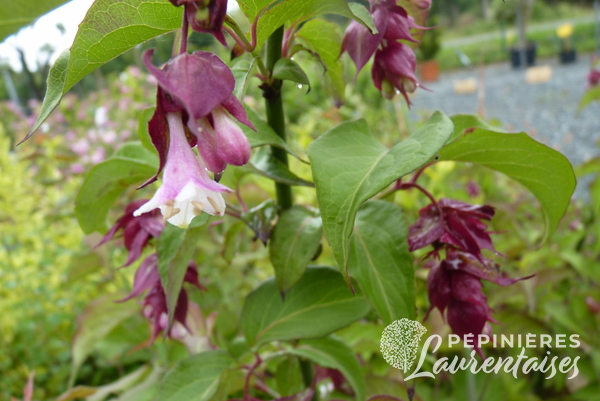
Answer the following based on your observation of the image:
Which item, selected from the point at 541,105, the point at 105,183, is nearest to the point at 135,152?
the point at 105,183

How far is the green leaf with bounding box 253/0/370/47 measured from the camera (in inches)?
9.5

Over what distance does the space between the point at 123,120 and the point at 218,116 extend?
197cm

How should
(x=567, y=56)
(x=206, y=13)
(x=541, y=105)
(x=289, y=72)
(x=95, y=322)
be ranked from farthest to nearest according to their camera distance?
(x=567, y=56)
(x=541, y=105)
(x=95, y=322)
(x=289, y=72)
(x=206, y=13)

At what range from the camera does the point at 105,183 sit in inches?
15.0

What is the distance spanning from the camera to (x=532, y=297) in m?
0.76

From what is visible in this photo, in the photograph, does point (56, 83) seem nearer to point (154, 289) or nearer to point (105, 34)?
point (105, 34)

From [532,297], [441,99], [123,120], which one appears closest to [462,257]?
[532,297]

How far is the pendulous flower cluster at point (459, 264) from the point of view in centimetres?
30

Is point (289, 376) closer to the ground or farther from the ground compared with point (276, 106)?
closer to the ground

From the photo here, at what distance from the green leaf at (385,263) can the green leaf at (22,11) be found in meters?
0.23

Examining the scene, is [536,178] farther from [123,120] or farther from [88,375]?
[123,120]

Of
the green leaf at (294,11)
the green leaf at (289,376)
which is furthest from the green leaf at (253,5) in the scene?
the green leaf at (289,376)

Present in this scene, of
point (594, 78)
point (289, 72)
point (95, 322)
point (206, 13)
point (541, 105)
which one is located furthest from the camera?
point (541, 105)

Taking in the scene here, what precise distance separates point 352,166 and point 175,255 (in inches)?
5.7
